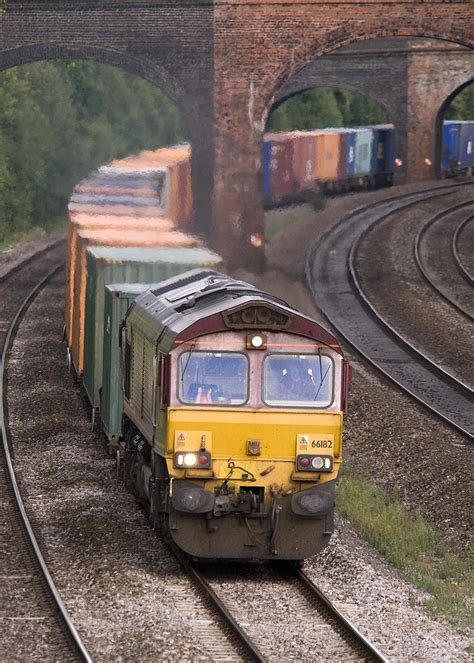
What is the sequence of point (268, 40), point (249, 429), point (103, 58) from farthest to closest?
point (103, 58) → point (268, 40) → point (249, 429)

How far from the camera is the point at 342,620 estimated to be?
11.6m

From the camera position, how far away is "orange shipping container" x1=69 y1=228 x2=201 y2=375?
858 inches

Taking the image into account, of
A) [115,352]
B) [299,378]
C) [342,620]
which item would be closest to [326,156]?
[115,352]

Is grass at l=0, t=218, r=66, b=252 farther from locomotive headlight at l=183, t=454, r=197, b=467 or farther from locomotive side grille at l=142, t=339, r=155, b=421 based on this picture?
locomotive headlight at l=183, t=454, r=197, b=467

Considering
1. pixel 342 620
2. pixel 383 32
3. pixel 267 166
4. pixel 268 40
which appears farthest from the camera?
pixel 267 166

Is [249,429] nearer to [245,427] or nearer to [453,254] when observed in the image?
[245,427]

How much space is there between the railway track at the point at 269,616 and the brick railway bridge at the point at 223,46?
25.2 m

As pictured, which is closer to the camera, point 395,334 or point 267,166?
point 395,334

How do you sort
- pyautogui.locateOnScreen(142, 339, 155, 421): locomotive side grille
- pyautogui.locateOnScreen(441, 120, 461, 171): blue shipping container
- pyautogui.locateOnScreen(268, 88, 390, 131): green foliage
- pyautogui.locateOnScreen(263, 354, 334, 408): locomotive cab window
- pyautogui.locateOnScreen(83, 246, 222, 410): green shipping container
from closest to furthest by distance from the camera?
pyautogui.locateOnScreen(263, 354, 334, 408): locomotive cab window
pyautogui.locateOnScreen(142, 339, 155, 421): locomotive side grille
pyautogui.locateOnScreen(83, 246, 222, 410): green shipping container
pyautogui.locateOnScreen(441, 120, 461, 171): blue shipping container
pyautogui.locateOnScreen(268, 88, 390, 131): green foliage

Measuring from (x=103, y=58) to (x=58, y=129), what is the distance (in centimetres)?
2101

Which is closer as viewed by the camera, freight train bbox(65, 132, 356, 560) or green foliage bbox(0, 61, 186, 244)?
freight train bbox(65, 132, 356, 560)

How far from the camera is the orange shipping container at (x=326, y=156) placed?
59.3m

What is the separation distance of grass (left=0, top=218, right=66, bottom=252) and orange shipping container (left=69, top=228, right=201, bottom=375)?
2388 centimetres

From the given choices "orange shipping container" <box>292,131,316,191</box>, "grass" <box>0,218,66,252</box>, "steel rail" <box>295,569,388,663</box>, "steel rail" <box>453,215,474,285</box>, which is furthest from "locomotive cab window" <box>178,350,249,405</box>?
"orange shipping container" <box>292,131,316,191</box>
